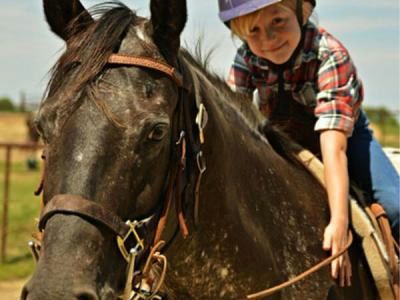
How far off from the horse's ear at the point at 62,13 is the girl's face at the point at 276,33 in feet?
2.87

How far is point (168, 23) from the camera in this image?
8.19 feet

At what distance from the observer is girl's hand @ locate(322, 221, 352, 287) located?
294cm

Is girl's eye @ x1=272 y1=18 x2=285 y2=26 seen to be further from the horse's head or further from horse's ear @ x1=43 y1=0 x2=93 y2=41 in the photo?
horse's ear @ x1=43 y1=0 x2=93 y2=41

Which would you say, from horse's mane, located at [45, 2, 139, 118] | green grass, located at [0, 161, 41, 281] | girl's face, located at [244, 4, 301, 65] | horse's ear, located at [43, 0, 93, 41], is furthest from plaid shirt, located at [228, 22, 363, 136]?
green grass, located at [0, 161, 41, 281]

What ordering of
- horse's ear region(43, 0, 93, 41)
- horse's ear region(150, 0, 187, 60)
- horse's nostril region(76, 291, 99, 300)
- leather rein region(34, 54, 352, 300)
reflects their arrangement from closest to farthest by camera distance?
horse's nostril region(76, 291, 99, 300) → leather rein region(34, 54, 352, 300) → horse's ear region(150, 0, 187, 60) → horse's ear region(43, 0, 93, 41)

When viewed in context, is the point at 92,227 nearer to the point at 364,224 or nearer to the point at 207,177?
the point at 207,177

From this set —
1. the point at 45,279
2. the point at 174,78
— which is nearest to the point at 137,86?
the point at 174,78

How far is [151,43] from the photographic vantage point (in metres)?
2.50

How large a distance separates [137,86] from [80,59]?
0.22m

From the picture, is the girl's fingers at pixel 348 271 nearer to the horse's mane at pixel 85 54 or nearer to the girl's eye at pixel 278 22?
the girl's eye at pixel 278 22

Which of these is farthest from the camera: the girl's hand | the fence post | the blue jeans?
the fence post

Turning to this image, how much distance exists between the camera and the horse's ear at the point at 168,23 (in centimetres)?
246

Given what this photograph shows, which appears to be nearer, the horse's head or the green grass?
the horse's head

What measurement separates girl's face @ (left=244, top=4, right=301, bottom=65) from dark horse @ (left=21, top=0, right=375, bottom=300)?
0.83 feet
